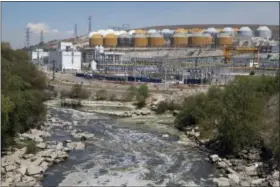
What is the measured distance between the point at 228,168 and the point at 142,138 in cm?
315

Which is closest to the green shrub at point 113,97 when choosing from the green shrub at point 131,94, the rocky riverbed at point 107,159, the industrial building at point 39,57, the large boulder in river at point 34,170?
the green shrub at point 131,94

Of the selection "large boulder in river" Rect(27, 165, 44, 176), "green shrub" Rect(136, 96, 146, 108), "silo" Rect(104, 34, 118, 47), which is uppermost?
"silo" Rect(104, 34, 118, 47)

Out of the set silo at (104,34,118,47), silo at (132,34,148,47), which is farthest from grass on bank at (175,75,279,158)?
silo at (104,34,118,47)

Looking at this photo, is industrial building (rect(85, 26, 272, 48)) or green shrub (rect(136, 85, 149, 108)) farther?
industrial building (rect(85, 26, 272, 48))

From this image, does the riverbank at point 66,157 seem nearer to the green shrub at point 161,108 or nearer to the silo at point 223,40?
the green shrub at point 161,108

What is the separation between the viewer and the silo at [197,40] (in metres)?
34.8

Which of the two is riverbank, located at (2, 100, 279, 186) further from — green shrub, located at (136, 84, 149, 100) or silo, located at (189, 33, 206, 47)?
silo, located at (189, 33, 206, 47)

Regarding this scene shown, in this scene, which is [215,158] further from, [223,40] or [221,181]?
[223,40]

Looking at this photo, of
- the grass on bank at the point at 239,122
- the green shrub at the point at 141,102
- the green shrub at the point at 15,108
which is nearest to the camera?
the green shrub at the point at 15,108

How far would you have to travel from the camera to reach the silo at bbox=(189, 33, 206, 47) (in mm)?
34781

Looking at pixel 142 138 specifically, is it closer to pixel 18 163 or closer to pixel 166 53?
pixel 18 163

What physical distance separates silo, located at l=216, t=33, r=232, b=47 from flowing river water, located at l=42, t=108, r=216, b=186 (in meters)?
24.2

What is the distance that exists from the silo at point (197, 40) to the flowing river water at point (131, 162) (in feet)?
79.7

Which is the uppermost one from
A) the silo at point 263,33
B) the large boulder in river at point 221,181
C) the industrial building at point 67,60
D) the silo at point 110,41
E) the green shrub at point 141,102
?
the silo at point 263,33
